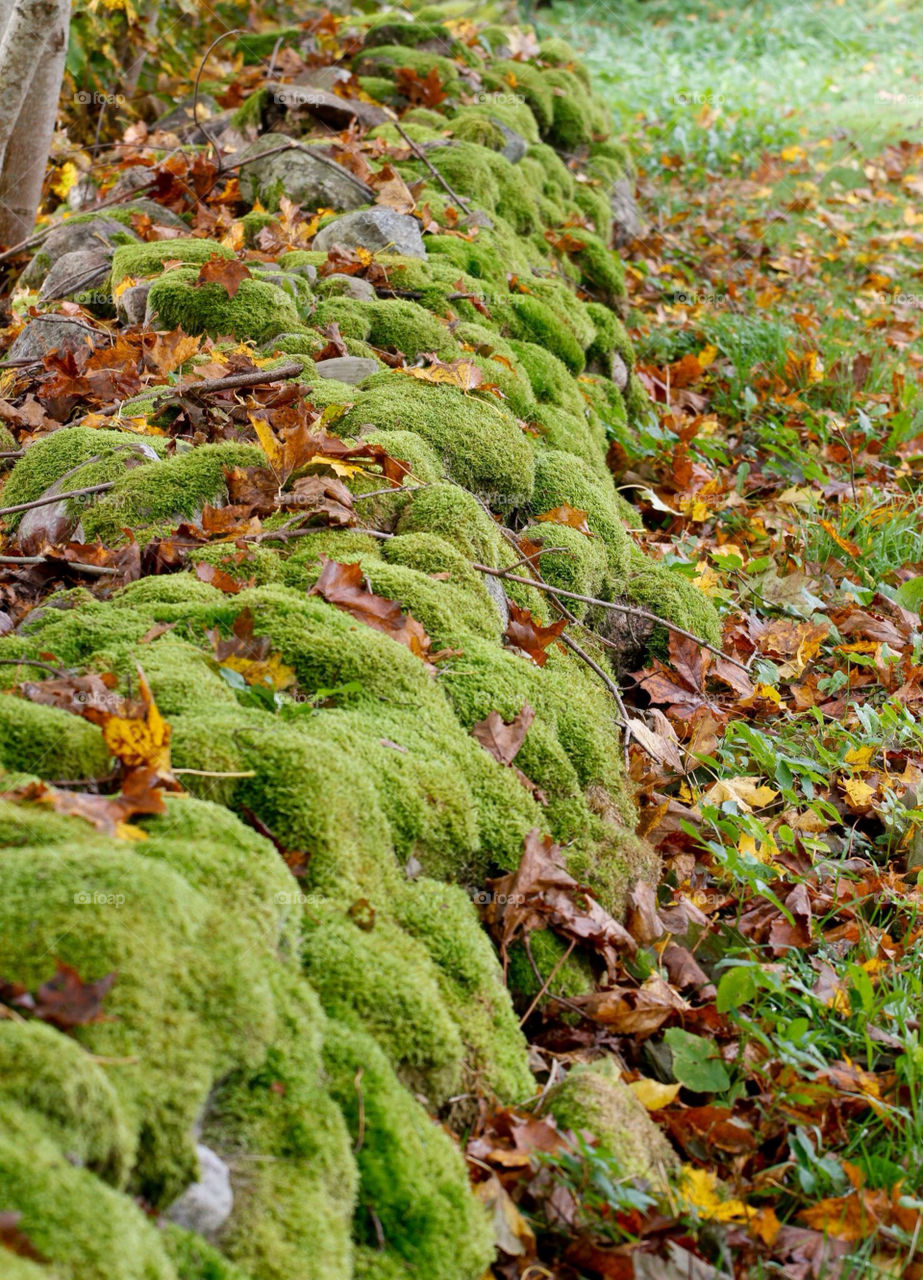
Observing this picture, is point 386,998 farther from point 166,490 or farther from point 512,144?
point 512,144

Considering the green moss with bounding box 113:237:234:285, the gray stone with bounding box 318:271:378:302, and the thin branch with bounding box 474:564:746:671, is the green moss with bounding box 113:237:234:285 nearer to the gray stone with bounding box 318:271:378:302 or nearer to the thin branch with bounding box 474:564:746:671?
the gray stone with bounding box 318:271:378:302

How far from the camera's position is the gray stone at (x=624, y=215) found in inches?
309

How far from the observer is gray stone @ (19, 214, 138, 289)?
4824 millimetres

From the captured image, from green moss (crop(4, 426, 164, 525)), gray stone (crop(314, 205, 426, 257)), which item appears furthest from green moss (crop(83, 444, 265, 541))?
gray stone (crop(314, 205, 426, 257))

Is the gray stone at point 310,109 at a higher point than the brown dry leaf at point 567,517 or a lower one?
higher

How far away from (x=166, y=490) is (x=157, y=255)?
1.92 metres

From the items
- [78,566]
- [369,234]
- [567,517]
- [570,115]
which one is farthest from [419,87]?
[78,566]

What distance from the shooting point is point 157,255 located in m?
4.28

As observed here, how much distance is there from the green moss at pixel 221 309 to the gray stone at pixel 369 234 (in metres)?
0.76

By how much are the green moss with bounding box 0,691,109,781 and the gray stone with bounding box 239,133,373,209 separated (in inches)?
154

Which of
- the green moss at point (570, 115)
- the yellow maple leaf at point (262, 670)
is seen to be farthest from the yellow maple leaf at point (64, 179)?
the yellow maple leaf at point (262, 670)

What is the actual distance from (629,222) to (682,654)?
5.44 metres

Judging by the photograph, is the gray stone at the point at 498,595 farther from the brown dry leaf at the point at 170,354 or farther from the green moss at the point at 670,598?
the brown dry leaf at the point at 170,354

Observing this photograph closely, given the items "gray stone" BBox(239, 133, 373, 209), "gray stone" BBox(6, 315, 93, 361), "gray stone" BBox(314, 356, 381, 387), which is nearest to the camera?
"gray stone" BBox(314, 356, 381, 387)
